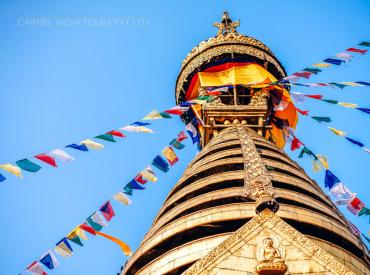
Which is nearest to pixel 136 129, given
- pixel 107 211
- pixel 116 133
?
pixel 116 133

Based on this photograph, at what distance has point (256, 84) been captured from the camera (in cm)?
2742

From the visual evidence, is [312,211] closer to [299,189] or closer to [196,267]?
[299,189]

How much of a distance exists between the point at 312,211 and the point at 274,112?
15215 mm

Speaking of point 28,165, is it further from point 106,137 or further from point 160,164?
point 160,164

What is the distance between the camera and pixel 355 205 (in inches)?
596

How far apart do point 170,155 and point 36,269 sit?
25.4 feet

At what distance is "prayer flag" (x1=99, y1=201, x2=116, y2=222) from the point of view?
15414 millimetres

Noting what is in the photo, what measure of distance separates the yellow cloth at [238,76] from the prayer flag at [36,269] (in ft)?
56.5

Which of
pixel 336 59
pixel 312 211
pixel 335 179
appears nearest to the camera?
pixel 312 211

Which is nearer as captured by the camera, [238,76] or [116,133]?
[116,133]

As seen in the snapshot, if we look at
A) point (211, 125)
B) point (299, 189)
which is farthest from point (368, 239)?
point (211, 125)

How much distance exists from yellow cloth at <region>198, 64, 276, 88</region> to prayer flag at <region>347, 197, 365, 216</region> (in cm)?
1334

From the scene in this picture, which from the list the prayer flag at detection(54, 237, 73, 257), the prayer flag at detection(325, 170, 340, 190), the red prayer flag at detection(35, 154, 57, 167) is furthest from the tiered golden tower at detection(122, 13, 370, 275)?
the red prayer flag at detection(35, 154, 57, 167)

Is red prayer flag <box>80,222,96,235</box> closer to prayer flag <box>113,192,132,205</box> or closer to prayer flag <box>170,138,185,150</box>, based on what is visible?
prayer flag <box>113,192,132,205</box>
